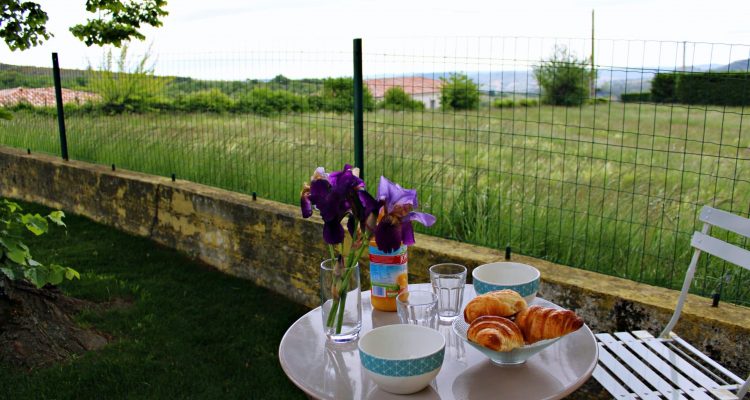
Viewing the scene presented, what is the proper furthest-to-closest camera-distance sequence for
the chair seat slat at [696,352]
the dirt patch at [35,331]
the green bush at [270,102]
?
the green bush at [270,102] < the dirt patch at [35,331] < the chair seat slat at [696,352]

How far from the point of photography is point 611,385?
2309 millimetres

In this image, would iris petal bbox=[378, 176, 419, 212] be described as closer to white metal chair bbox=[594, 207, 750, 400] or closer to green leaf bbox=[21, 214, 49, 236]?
white metal chair bbox=[594, 207, 750, 400]

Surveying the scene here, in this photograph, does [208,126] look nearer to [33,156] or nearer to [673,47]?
[33,156]

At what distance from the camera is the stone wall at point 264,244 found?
2861 millimetres

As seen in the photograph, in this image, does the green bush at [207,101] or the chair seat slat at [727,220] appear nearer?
the chair seat slat at [727,220]

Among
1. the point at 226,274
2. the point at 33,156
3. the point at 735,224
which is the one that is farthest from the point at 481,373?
the point at 33,156

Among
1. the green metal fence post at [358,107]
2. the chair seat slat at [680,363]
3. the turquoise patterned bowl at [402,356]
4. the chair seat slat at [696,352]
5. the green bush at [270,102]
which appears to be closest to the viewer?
the turquoise patterned bowl at [402,356]

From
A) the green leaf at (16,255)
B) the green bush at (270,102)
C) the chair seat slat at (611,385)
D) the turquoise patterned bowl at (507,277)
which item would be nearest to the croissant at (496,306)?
the turquoise patterned bowl at (507,277)

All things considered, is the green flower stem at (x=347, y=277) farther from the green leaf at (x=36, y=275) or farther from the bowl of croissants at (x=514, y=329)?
the green leaf at (x=36, y=275)

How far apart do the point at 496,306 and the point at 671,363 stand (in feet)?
3.48

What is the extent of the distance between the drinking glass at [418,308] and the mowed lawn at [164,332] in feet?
4.98

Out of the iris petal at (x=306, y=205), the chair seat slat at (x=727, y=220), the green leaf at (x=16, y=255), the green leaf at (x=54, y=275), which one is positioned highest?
the iris petal at (x=306, y=205)

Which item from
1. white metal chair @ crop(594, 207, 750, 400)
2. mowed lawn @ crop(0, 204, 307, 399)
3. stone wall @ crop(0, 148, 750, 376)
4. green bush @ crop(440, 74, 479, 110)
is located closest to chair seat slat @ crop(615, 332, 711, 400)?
white metal chair @ crop(594, 207, 750, 400)

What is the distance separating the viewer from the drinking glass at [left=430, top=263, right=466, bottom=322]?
2113 mm
